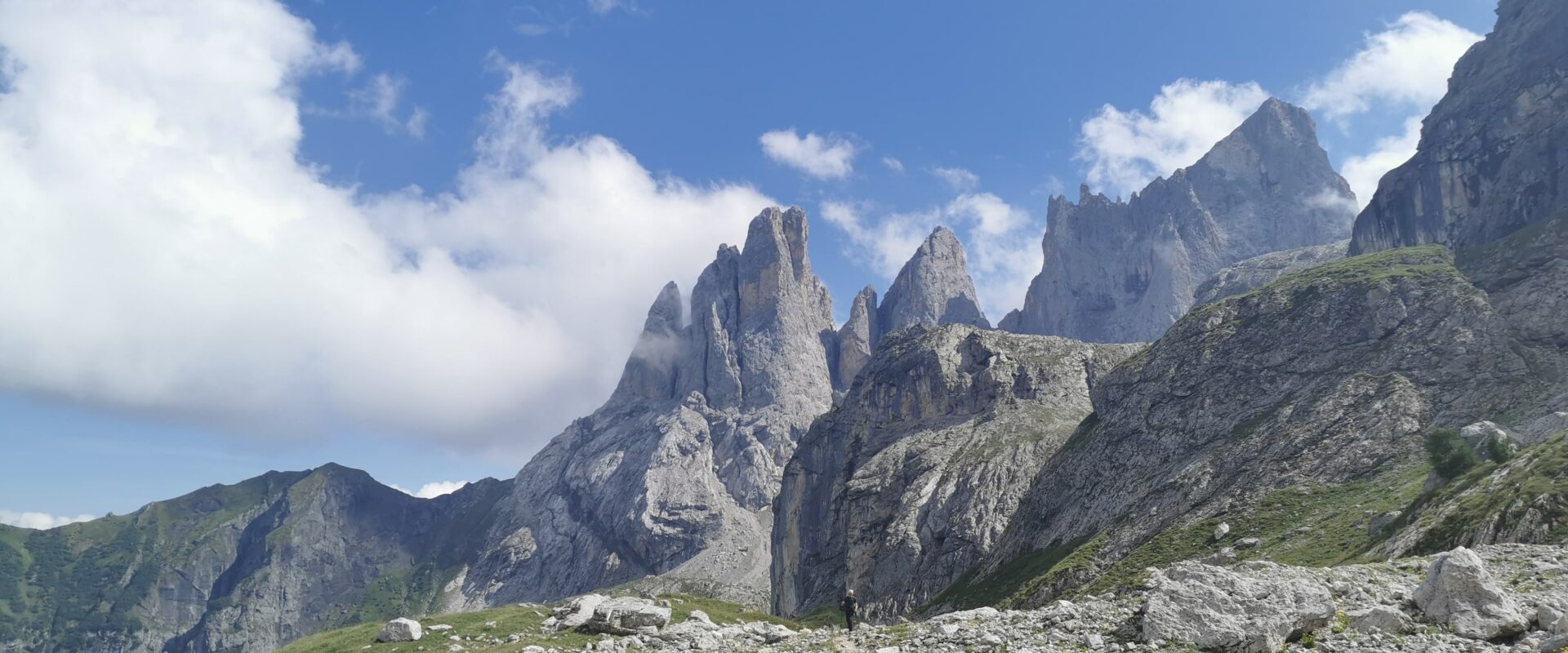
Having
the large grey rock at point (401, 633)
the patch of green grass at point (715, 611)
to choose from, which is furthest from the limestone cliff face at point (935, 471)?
the large grey rock at point (401, 633)

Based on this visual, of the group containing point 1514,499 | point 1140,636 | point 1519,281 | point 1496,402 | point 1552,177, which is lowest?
point 1140,636

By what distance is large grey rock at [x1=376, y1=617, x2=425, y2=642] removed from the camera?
51625mm

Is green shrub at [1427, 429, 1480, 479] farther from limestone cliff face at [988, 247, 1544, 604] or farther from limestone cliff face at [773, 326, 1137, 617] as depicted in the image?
limestone cliff face at [773, 326, 1137, 617]

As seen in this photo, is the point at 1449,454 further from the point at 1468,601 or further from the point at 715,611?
the point at 715,611

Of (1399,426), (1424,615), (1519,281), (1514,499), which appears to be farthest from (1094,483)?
(1424,615)

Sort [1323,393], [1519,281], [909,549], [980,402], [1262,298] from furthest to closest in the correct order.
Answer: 1. [980,402]
2. [909,549]
3. [1262,298]
4. [1519,281]
5. [1323,393]

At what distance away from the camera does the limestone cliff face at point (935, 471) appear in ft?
463

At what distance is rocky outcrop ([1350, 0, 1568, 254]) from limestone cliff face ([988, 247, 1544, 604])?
25066 mm

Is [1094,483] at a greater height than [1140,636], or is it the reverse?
[1094,483]

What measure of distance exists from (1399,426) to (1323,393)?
577 inches

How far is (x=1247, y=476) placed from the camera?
3442 inches

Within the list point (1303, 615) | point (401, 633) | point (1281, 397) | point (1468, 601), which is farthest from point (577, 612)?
point (1281, 397)

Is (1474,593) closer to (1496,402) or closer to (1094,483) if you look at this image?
(1496,402)

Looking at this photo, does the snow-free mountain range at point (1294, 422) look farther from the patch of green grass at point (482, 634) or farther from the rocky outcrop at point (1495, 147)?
the patch of green grass at point (482, 634)
